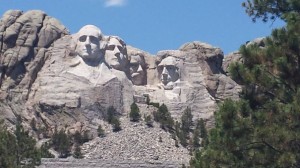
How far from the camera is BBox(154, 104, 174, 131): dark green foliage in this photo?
180ft

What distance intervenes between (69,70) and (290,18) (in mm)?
31199

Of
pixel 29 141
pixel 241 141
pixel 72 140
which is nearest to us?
pixel 241 141

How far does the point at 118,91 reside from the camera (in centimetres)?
5594

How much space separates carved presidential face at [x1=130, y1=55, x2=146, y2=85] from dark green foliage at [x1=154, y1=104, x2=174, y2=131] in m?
3.48

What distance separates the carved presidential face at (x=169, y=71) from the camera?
58094 mm

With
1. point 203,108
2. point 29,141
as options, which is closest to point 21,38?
point 203,108

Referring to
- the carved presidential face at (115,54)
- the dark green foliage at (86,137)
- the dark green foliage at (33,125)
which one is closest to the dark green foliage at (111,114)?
the dark green foliage at (86,137)

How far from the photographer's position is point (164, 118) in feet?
180

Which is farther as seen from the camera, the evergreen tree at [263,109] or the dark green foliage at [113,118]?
the dark green foliage at [113,118]

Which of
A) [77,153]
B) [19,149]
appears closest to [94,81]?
[77,153]

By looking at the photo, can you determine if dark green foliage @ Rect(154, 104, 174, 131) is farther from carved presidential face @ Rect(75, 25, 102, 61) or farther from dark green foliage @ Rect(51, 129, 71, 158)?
dark green foliage @ Rect(51, 129, 71, 158)

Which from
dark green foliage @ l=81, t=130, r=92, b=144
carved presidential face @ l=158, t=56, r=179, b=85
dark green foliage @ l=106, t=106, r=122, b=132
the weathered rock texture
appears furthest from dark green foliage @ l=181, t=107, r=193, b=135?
the weathered rock texture

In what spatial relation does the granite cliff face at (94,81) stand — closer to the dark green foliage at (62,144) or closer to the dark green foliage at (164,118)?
Answer: the dark green foliage at (164,118)

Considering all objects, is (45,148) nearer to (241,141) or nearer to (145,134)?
(145,134)
